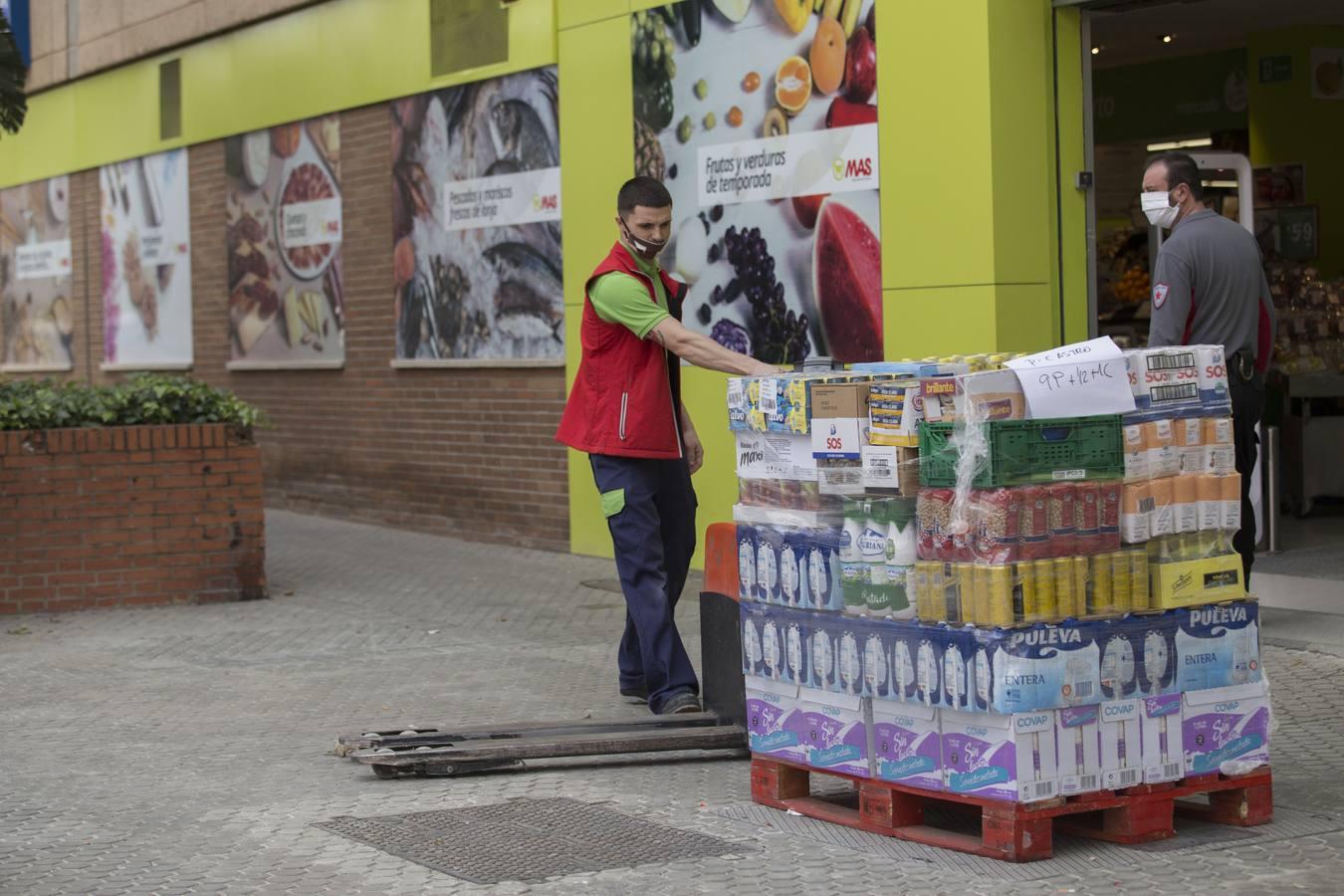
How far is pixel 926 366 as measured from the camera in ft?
19.6

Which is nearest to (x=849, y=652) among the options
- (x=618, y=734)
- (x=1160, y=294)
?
(x=618, y=734)

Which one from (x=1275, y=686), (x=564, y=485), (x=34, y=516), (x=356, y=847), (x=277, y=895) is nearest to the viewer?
(x=277, y=895)

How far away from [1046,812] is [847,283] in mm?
5905

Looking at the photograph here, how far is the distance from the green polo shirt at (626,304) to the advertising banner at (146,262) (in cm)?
1218

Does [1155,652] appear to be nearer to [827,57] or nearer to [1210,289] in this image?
[1210,289]

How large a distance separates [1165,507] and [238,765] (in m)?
3.55

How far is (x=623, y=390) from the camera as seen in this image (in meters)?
7.67

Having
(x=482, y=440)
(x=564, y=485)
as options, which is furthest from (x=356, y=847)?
(x=482, y=440)

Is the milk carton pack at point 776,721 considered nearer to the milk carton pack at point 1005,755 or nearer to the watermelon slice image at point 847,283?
the milk carton pack at point 1005,755

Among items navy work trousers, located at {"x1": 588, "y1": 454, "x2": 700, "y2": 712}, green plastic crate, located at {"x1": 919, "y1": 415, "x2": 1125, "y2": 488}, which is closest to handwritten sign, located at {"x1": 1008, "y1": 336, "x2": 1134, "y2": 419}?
green plastic crate, located at {"x1": 919, "y1": 415, "x2": 1125, "y2": 488}

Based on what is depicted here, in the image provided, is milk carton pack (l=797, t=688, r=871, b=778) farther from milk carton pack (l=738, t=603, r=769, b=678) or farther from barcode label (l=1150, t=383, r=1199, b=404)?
barcode label (l=1150, t=383, r=1199, b=404)

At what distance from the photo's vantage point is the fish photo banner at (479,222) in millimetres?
13641

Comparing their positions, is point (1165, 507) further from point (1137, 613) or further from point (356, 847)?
point (356, 847)

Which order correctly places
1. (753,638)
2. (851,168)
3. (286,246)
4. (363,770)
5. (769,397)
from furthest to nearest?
(286,246) < (851,168) < (363,770) < (753,638) < (769,397)
